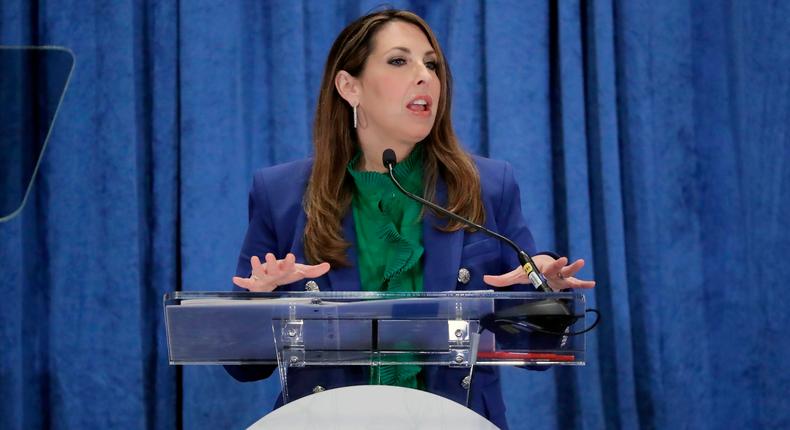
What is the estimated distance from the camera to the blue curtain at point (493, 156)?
9.59 ft

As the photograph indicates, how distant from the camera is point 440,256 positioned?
1925mm

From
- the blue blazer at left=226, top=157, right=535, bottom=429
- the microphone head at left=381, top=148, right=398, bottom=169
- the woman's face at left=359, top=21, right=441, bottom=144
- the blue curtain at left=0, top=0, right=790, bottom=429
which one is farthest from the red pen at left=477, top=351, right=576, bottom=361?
the blue curtain at left=0, top=0, right=790, bottom=429

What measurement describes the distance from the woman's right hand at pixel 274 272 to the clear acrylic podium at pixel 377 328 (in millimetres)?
180

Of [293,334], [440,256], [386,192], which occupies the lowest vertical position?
[293,334]

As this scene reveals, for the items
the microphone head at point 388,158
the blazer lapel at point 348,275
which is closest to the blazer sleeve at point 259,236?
the blazer lapel at point 348,275

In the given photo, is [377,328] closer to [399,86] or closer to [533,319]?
[533,319]

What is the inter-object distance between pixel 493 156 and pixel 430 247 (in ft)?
3.47

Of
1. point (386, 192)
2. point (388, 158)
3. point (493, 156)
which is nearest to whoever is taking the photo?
point (388, 158)

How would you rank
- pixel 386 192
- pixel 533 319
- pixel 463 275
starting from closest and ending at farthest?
1. pixel 533 319
2. pixel 463 275
3. pixel 386 192

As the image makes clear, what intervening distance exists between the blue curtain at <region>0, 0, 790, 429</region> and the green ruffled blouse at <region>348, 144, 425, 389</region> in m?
0.89

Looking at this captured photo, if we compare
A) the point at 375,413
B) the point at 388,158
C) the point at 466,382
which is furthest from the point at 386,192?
the point at 375,413

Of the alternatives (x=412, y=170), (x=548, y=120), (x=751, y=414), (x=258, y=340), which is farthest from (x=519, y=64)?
(x=258, y=340)

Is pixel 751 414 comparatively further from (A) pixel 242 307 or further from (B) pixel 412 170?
(A) pixel 242 307

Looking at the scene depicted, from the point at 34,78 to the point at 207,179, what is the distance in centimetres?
71
